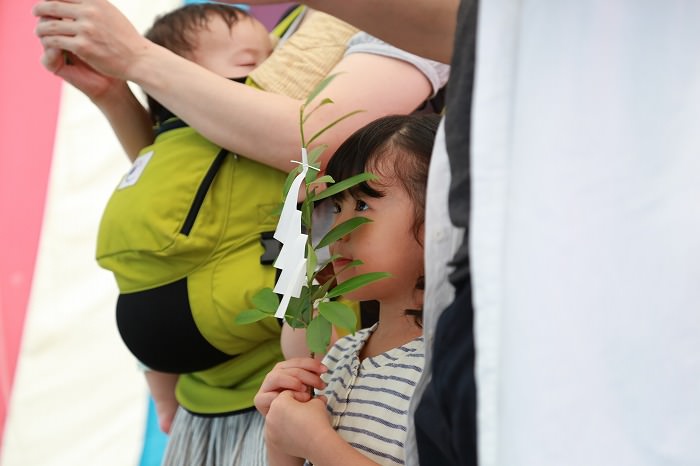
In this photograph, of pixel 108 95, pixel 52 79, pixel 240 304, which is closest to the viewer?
pixel 240 304

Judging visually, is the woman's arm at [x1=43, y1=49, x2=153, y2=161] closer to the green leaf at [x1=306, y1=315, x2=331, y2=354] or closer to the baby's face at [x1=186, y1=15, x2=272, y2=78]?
the baby's face at [x1=186, y1=15, x2=272, y2=78]

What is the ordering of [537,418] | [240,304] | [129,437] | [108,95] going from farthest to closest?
[129,437] < [108,95] < [240,304] < [537,418]

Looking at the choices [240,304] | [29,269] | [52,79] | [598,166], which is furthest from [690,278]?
[52,79]

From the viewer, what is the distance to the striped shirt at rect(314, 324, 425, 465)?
82cm

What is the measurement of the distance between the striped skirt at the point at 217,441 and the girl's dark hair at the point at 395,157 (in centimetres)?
34

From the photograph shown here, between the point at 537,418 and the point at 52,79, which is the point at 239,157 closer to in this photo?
the point at 537,418

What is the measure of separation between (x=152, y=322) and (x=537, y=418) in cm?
75

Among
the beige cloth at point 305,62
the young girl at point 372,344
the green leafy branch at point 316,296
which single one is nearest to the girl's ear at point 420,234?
the young girl at point 372,344

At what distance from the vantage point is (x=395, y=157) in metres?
0.92

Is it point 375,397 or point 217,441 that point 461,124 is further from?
point 217,441

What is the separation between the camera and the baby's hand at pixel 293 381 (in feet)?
2.72

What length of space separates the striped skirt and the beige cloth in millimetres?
424

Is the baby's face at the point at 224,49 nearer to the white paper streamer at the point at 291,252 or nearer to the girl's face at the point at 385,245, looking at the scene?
the girl's face at the point at 385,245

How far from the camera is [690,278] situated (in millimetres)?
479
